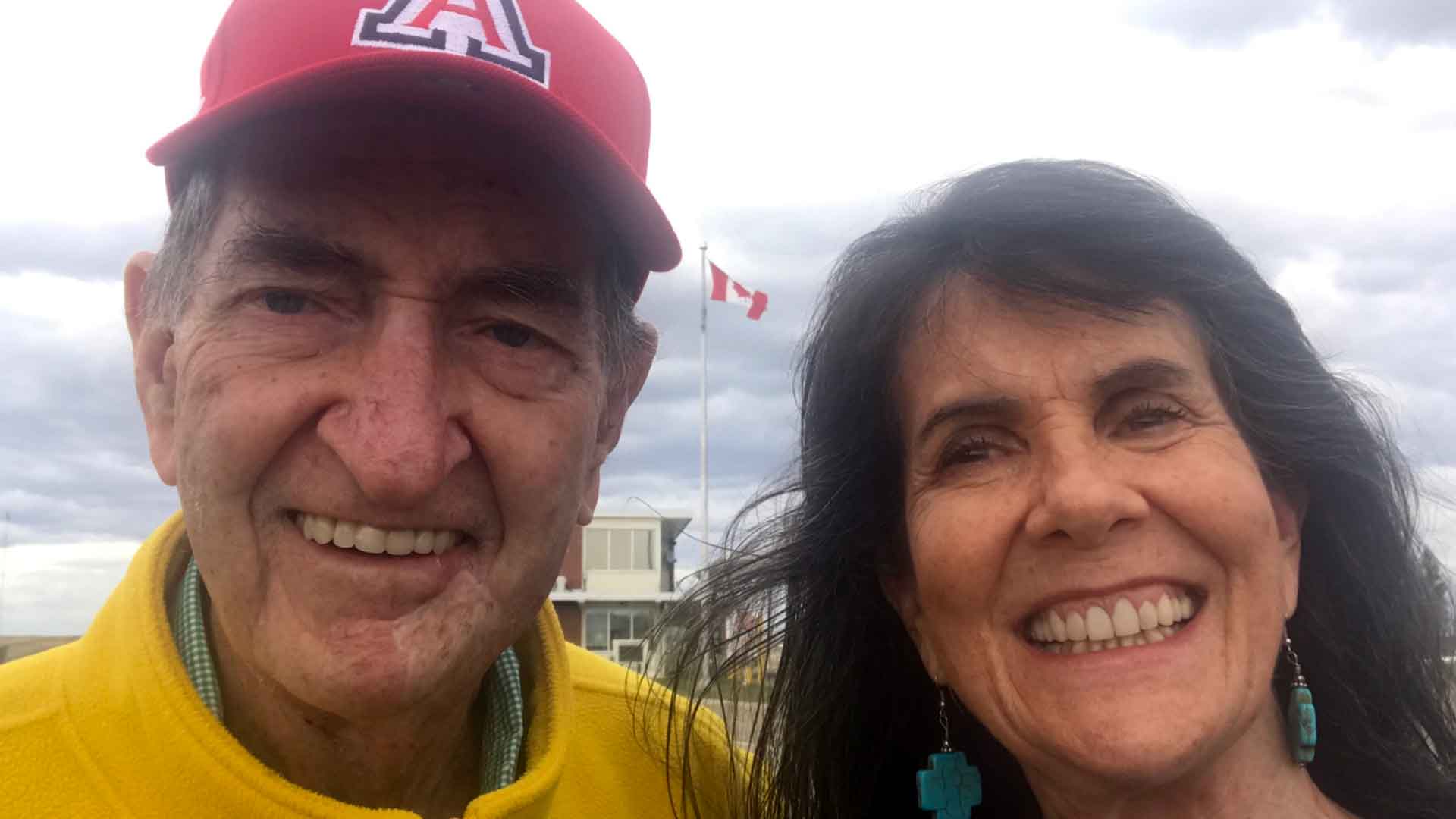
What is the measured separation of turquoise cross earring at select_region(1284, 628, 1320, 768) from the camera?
2.05 metres

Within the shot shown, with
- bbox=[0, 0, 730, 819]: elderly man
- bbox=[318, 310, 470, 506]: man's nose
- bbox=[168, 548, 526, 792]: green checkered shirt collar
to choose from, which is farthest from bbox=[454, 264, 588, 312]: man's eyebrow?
bbox=[168, 548, 526, 792]: green checkered shirt collar

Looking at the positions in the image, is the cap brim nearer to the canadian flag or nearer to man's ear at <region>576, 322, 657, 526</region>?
man's ear at <region>576, 322, 657, 526</region>

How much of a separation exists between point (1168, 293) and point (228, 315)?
1699 millimetres

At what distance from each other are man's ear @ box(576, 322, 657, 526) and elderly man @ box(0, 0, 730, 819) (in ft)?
0.72

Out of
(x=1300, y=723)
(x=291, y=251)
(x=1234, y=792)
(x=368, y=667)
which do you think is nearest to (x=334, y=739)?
(x=368, y=667)

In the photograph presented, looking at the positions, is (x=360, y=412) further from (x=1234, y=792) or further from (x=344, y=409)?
(x=1234, y=792)

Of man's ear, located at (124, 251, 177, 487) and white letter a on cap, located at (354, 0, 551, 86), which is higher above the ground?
white letter a on cap, located at (354, 0, 551, 86)

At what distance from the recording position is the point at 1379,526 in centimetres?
221

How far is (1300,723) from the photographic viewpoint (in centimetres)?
205

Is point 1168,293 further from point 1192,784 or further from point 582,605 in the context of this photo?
point 582,605

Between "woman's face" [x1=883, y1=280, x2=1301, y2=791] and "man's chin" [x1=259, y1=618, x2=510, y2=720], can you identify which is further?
"woman's face" [x1=883, y1=280, x2=1301, y2=791]

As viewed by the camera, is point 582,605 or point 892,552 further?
point 582,605

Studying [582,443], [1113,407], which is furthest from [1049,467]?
[582,443]

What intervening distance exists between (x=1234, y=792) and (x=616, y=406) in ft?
4.71
